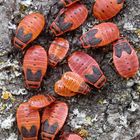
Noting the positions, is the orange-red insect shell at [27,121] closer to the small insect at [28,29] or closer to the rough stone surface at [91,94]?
the rough stone surface at [91,94]

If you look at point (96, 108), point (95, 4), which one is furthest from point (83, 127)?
point (95, 4)

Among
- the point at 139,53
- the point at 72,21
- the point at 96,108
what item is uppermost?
the point at 72,21

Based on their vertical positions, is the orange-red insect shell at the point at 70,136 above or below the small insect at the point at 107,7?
below

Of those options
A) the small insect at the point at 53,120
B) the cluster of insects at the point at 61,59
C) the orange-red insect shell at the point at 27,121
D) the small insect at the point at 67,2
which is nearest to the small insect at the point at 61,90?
the cluster of insects at the point at 61,59

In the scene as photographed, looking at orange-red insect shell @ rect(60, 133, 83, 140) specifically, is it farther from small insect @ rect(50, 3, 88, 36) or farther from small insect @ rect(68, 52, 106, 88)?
small insect @ rect(50, 3, 88, 36)

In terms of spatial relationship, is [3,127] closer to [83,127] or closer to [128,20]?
[83,127]

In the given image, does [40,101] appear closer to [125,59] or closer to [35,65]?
[35,65]

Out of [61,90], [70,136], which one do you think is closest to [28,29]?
[61,90]
